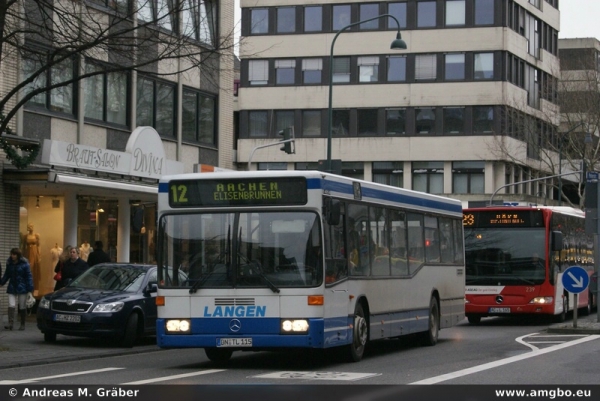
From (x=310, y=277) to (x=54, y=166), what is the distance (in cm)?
1177

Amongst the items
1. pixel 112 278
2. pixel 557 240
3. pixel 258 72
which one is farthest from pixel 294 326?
pixel 258 72

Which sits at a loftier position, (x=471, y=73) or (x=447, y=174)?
(x=471, y=73)

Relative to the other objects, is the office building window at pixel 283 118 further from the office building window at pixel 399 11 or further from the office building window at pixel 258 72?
the office building window at pixel 399 11

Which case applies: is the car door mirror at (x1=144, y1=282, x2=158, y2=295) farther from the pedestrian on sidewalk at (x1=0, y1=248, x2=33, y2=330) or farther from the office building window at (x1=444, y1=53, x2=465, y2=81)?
the office building window at (x1=444, y1=53, x2=465, y2=81)

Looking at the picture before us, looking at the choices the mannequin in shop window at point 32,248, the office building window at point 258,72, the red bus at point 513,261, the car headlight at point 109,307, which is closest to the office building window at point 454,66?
the office building window at point 258,72

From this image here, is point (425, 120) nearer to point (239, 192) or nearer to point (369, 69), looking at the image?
point (369, 69)

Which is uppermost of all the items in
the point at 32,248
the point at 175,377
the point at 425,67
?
the point at 425,67

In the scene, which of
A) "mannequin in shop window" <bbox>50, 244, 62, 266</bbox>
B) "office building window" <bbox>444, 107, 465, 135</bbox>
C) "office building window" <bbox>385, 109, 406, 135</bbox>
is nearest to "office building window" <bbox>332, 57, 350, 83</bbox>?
"office building window" <bbox>385, 109, 406, 135</bbox>

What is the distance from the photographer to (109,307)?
22.1 m

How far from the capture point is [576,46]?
9200 cm

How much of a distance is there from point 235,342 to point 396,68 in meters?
54.3
